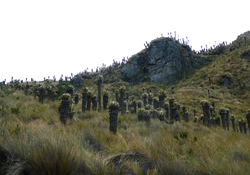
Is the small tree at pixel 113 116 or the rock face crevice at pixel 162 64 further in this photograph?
the rock face crevice at pixel 162 64

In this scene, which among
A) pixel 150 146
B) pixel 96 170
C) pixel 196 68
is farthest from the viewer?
pixel 196 68

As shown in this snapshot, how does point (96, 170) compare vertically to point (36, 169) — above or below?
below

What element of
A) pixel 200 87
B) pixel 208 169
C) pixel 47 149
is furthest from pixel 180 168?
pixel 200 87

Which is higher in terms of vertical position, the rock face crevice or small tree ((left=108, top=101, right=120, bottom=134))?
the rock face crevice

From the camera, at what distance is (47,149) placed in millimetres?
2303

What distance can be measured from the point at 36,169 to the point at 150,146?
248cm

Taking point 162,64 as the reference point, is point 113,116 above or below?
below

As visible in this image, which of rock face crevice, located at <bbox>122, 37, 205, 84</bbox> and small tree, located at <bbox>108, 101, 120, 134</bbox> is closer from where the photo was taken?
small tree, located at <bbox>108, 101, 120, 134</bbox>

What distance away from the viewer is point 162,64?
2479 inches

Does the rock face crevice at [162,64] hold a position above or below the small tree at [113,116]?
above

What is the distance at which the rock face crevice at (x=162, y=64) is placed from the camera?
A: 60.3 metres

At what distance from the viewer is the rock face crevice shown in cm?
6031

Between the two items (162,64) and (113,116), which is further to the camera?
(162,64)

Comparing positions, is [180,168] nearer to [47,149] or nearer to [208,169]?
[208,169]
